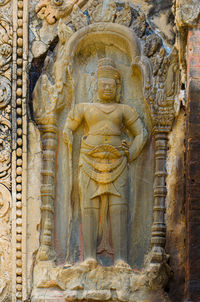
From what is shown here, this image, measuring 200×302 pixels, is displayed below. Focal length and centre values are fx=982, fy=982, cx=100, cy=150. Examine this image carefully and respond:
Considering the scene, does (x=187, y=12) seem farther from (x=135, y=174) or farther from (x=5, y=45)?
(x=5, y=45)

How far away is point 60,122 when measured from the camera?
10.2 metres

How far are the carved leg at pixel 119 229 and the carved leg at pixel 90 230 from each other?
172 millimetres

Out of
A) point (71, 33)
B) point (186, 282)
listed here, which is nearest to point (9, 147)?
point (71, 33)

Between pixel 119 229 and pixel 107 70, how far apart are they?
1.64 m

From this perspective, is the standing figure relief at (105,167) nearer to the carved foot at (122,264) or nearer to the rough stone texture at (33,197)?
the carved foot at (122,264)

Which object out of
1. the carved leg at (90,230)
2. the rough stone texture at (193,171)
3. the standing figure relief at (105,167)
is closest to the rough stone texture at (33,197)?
the standing figure relief at (105,167)

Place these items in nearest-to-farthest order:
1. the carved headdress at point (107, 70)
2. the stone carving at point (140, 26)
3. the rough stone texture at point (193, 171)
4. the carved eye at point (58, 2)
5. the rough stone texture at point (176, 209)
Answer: the rough stone texture at point (193, 171) < the rough stone texture at point (176, 209) < the carved headdress at point (107, 70) < the stone carving at point (140, 26) < the carved eye at point (58, 2)

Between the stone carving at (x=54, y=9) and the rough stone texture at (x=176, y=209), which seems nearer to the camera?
the rough stone texture at (x=176, y=209)

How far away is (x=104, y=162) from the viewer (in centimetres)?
995

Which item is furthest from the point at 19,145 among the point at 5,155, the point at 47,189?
the point at 47,189

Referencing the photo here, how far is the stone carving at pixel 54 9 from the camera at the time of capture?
409 inches

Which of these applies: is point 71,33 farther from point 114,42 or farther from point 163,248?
point 163,248

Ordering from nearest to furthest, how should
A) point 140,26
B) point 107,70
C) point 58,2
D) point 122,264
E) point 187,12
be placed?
point 187,12, point 122,264, point 107,70, point 140,26, point 58,2

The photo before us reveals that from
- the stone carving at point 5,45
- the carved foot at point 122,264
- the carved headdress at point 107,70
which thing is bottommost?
the carved foot at point 122,264
